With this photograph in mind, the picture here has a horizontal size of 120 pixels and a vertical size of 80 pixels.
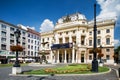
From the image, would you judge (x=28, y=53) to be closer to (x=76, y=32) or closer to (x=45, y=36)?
(x=45, y=36)

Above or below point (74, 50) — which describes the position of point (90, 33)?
above

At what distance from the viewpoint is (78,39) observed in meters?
63.4

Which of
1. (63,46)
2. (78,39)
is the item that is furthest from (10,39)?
(78,39)

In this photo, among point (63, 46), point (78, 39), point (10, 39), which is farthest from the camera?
point (10, 39)

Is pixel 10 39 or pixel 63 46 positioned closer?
pixel 63 46

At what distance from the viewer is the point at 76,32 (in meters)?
64.4

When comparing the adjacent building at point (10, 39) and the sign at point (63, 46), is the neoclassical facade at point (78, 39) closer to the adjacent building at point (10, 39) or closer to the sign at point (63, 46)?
the sign at point (63, 46)

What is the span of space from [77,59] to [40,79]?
47774mm

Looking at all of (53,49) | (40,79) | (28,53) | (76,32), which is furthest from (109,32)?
(40,79)

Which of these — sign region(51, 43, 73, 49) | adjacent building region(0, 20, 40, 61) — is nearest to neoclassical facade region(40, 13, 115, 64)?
sign region(51, 43, 73, 49)

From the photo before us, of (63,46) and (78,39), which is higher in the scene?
(78,39)

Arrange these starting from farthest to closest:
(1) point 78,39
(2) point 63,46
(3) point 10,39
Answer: (3) point 10,39, (2) point 63,46, (1) point 78,39

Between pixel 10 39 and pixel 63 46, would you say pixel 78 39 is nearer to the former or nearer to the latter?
pixel 63 46

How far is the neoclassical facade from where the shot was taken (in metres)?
59.7
